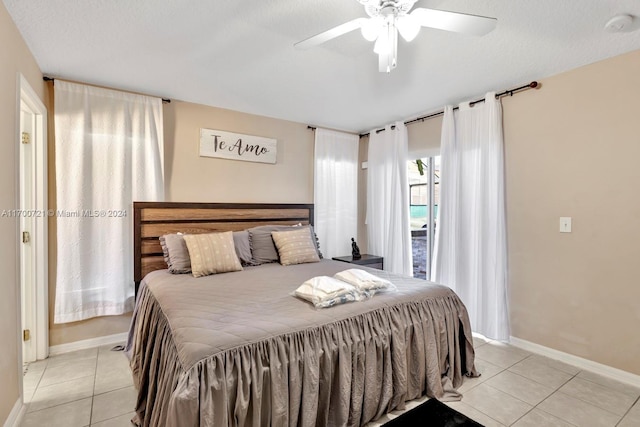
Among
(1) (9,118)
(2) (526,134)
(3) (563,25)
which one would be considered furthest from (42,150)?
(2) (526,134)

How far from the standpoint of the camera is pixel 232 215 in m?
3.49

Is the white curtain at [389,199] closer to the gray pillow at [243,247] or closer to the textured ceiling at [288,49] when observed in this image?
the textured ceiling at [288,49]

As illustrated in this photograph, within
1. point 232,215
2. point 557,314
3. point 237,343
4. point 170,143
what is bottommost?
point 557,314

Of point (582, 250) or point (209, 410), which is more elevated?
point (582, 250)

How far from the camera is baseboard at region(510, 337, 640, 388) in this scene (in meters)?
2.28

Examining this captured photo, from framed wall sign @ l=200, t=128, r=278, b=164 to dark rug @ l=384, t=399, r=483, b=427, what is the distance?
2.97 metres

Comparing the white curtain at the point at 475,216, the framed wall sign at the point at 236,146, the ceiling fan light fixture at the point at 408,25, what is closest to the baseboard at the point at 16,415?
the framed wall sign at the point at 236,146

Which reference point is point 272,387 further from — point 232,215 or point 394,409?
point 232,215

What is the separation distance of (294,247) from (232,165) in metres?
1.20

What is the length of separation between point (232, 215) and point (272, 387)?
2.28 meters

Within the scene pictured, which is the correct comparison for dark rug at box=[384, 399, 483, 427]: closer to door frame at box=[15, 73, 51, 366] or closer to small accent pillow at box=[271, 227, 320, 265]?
small accent pillow at box=[271, 227, 320, 265]

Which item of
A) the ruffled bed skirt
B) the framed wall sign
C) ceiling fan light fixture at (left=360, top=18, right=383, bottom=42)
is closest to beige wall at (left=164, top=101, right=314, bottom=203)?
the framed wall sign

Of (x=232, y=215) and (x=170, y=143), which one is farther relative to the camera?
(x=232, y=215)

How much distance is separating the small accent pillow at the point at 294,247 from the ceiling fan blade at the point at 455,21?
223 centimetres
